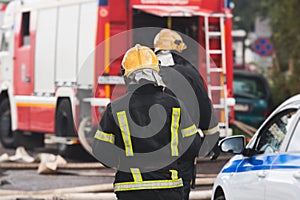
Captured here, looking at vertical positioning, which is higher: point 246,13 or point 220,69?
point 246,13

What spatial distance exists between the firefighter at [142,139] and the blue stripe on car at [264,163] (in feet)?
2.68

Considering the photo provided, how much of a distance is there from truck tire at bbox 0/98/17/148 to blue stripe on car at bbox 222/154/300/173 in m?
12.7

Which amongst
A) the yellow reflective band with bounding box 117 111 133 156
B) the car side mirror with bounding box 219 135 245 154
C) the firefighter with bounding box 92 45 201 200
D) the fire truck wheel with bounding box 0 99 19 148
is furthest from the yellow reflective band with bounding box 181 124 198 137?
the fire truck wheel with bounding box 0 99 19 148

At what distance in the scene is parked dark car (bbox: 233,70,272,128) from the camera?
2039 cm

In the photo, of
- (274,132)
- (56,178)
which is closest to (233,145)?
(274,132)

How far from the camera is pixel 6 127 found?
21.0m

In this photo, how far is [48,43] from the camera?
18172 millimetres

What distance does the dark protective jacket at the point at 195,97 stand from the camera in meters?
8.29

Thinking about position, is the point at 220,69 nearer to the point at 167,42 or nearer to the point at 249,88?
the point at 249,88

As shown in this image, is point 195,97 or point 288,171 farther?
point 195,97

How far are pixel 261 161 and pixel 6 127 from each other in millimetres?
13931

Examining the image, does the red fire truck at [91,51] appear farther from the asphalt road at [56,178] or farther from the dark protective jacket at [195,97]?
the dark protective jacket at [195,97]

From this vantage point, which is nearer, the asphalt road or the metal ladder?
the asphalt road

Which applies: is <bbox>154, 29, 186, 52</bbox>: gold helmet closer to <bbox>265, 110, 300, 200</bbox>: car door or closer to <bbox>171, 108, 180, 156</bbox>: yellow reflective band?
<bbox>265, 110, 300, 200</bbox>: car door
